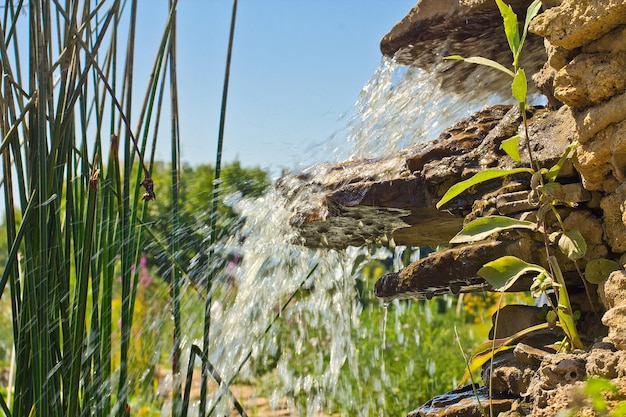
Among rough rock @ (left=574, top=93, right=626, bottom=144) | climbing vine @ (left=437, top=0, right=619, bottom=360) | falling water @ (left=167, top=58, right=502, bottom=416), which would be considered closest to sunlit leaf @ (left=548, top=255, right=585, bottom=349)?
climbing vine @ (left=437, top=0, right=619, bottom=360)

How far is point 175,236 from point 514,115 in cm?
80

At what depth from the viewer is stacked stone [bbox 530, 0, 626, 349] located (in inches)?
52.3

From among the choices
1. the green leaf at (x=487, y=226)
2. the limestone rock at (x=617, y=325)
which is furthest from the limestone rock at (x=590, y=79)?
the limestone rock at (x=617, y=325)

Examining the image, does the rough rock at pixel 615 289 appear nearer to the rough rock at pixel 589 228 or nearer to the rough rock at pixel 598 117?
the rough rock at pixel 589 228

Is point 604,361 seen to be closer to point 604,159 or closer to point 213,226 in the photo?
point 604,159

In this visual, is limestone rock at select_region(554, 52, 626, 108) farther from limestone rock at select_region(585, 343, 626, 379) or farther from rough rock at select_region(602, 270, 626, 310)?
limestone rock at select_region(585, 343, 626, 379)

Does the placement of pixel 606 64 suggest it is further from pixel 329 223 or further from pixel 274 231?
pixel 274 231

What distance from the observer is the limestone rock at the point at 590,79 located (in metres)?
1.35

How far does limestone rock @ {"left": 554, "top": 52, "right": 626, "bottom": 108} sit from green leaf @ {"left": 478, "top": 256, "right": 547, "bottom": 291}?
31cm

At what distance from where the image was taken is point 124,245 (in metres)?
1.75

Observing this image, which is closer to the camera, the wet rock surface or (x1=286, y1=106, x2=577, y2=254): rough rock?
the wet rock surface

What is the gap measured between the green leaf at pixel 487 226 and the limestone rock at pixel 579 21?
332 millimetres

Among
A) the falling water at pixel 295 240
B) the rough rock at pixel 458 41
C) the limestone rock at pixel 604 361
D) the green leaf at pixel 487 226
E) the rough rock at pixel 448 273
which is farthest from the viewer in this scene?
the falling water at pixel 295 240

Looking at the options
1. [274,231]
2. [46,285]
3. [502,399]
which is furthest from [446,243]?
[46,285]
